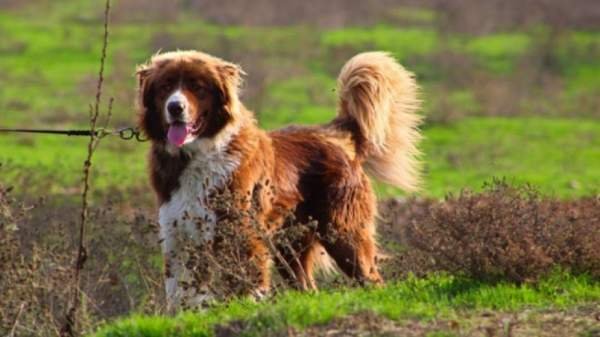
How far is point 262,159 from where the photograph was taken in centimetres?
1076

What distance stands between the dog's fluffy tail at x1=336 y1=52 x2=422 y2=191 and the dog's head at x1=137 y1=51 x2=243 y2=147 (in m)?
Answer: 1.46

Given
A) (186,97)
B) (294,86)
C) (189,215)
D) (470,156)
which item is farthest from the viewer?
(294,86)

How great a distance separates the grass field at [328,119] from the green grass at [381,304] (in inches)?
0.6

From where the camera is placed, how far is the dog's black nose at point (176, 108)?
10414 mm

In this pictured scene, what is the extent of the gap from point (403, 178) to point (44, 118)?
1829cm

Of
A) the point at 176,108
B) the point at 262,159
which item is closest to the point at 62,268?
the point at 176,108

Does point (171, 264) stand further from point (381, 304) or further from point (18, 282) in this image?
point (381, 304)

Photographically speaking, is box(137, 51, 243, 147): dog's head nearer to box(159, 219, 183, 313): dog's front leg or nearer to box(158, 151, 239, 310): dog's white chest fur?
box(158, 151, 239, 310): dog's white chest fur

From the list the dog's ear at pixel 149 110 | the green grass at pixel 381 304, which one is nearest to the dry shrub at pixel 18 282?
the green grass at pixel 381 304

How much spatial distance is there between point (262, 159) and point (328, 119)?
1916cm

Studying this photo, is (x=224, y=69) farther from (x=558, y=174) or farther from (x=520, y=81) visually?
(x=520, y=81)

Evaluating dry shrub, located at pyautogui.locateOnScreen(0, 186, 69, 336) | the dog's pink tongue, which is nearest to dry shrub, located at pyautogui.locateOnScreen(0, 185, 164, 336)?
dry shrub, located at pyautogui.locateOnScreen(0, 186, 69, 336)

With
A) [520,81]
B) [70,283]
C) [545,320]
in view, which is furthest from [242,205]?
[520,81]

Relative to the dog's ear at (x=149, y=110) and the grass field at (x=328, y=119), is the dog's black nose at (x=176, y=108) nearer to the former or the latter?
the dog's ear at (x=149, y=110)
